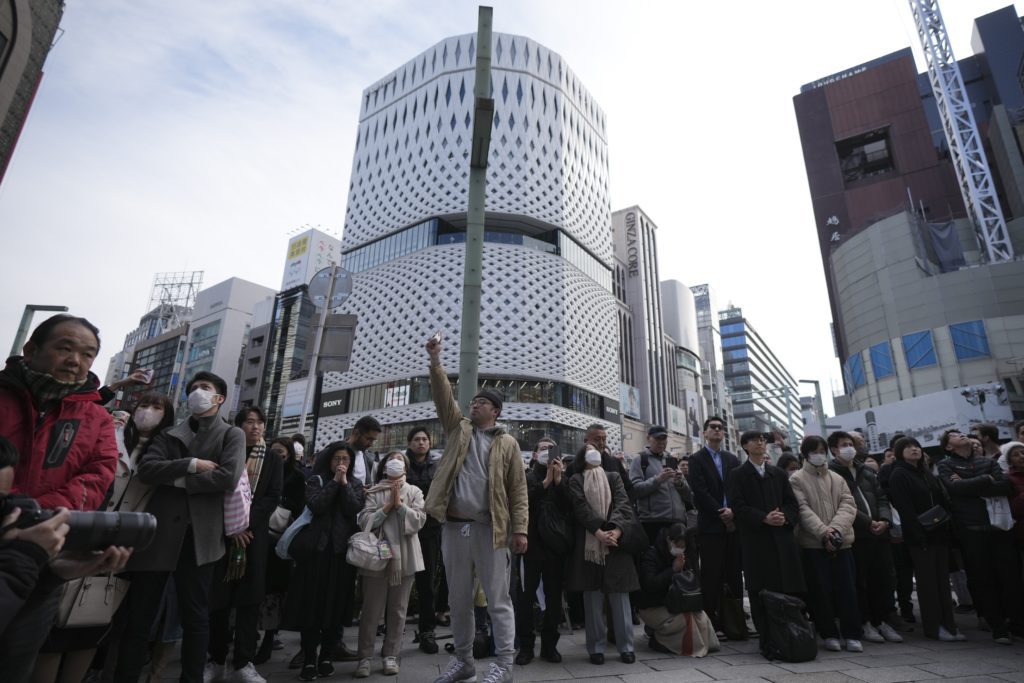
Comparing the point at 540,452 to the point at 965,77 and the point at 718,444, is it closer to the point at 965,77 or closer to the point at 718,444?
the point at 718,444

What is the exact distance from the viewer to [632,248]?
204ft

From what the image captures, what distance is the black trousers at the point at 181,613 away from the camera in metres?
2.84

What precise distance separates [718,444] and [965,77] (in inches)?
2584

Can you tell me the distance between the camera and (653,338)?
61.5 m

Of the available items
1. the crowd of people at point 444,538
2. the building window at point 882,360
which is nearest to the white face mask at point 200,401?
the crowd of people at point 444,538

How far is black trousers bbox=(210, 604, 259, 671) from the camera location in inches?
141

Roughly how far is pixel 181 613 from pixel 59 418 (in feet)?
5.32

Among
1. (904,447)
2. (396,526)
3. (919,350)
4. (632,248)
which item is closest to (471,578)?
(396,526)

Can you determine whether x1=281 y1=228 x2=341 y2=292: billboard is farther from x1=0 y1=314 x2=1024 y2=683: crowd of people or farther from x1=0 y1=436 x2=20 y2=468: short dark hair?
x1=0 y1=436 x2=20 y2=468: short dark hair

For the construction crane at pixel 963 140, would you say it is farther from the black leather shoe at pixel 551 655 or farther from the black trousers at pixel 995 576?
the black leather shoe at pixel 551 655

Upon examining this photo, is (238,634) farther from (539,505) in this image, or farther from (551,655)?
(539,505)

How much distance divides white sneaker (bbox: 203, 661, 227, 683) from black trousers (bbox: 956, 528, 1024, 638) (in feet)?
21.5

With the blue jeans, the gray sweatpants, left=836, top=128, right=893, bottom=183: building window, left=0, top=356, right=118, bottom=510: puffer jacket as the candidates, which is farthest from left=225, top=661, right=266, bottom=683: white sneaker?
left=836, top=128, right=893, bottom=183: building window

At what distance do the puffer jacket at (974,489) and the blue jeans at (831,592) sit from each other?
1.35 metres
